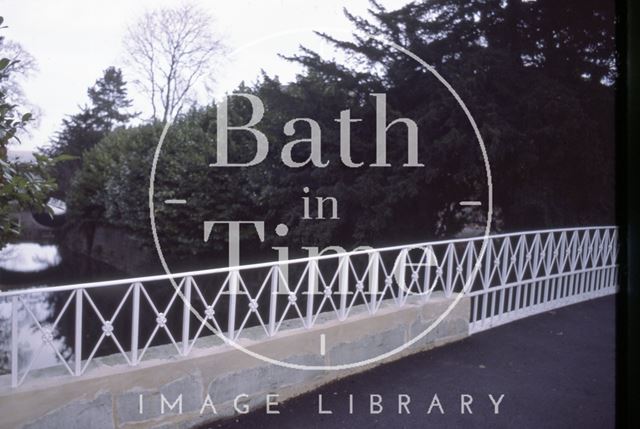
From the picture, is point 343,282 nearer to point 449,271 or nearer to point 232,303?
point 232,303

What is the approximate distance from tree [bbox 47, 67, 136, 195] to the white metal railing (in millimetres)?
17003

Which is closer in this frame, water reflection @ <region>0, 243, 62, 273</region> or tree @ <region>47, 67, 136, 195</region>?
water reflection @ <region>0, 243, 62, 273</region>

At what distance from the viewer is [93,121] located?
31.8 metres

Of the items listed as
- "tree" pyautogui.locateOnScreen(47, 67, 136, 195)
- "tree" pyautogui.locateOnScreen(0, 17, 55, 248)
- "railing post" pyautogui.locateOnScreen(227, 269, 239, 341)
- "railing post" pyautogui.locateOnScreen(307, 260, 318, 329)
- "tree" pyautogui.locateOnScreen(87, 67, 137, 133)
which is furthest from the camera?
"tree" pyautogui.locateOnScreen(87, 67, 137, 133)

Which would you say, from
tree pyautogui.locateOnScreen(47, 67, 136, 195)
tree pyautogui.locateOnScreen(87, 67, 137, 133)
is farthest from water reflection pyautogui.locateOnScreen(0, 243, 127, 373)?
tree pyautogui.locateOnScreen(87, 67, 137, 133)

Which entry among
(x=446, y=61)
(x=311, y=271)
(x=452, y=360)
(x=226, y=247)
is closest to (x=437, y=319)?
(x=452, y=360)

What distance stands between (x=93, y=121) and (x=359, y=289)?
32239 mm

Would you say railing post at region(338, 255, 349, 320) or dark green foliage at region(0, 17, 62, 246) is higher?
dark green foliage at region(0, 17, 62, 246)

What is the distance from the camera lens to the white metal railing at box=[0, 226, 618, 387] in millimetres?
2908

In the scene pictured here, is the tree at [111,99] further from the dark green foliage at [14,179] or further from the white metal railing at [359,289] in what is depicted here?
the dark green foliage at [14,179]

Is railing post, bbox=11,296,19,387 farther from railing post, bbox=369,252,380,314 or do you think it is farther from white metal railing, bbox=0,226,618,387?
railing post, bbox=369,252,380,314

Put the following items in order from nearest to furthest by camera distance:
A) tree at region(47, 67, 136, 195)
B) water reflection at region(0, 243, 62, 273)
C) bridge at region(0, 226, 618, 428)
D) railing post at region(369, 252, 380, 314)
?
bridge at region(0, 226, 618, 428) < railing post at region(369, 252, 380, 314) < water reflection at region(0, 243, 62, 273) < tree at region(47, 67, 136, 195)

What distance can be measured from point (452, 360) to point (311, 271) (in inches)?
64.9

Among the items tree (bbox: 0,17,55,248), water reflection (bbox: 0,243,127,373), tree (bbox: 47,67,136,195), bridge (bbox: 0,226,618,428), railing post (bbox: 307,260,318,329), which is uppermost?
tree (bbox: 47,67,136,195)
